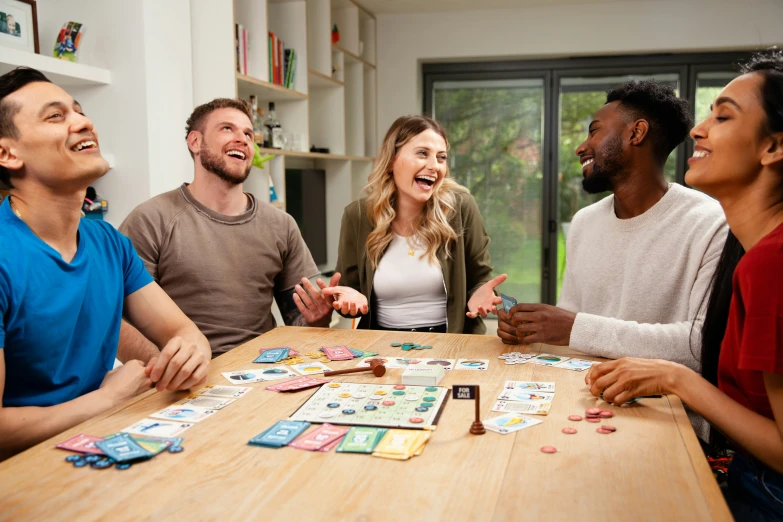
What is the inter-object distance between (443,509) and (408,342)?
41.0 inches

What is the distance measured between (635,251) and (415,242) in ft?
3.09

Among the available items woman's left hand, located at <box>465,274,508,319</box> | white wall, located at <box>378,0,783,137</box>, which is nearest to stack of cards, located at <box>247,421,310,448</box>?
woman's left hand, located at <box>465,274,508,319</box>

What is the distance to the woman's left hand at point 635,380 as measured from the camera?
1405 millimetres

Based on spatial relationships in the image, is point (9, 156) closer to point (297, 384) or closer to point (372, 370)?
point (297, 384)

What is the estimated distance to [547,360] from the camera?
5.76 ft

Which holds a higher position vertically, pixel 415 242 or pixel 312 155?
pixel 312 155

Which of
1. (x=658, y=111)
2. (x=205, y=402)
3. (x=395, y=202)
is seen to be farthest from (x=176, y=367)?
(x=658, y=111)

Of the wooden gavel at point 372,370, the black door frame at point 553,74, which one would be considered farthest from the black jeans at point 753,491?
the black door frame at point 553,74

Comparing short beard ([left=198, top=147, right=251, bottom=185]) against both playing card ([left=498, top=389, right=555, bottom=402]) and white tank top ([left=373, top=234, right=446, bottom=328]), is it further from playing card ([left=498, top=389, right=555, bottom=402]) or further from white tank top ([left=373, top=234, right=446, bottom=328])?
playing card ([left=498, top=389, right=555, bottom=402])

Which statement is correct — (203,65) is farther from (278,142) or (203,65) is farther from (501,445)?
(501,445)

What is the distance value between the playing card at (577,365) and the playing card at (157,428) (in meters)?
0.92

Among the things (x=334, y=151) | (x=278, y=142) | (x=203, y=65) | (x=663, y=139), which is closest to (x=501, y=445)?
(x=663, y=139)

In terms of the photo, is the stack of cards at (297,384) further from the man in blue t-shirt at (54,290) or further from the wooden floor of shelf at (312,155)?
A: the wooden floor of shelf at (312,155)

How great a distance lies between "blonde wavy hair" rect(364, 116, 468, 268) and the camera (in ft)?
8.98
